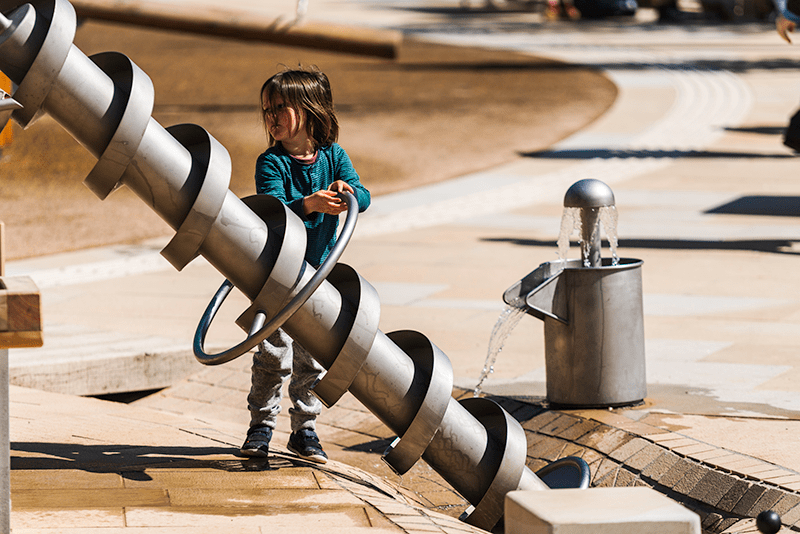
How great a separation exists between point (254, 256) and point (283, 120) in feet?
2.16

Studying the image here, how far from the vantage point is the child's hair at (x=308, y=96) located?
4078mm

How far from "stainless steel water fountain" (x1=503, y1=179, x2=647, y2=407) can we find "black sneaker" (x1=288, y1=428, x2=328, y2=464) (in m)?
1.01

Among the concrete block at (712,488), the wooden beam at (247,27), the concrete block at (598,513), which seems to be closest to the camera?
the concrete block at (598,513)

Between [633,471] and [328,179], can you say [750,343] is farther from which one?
[328,179]

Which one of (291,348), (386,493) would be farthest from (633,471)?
(291,348)

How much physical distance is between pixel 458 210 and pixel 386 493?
6.69 m

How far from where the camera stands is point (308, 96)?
161 inches

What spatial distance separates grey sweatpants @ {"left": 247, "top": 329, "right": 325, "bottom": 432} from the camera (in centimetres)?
428

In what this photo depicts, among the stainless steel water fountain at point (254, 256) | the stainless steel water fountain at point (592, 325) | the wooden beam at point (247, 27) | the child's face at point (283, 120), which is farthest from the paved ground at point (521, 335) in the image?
the wooden beam at point (247, 27)

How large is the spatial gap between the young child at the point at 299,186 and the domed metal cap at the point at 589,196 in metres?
1.08

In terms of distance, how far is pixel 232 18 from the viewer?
7.86 m

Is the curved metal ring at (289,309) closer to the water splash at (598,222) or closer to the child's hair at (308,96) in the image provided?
the child's hair at (308,96)

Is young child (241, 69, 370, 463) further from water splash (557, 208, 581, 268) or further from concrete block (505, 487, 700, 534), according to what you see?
concrete block (505, 487, 700, 534)

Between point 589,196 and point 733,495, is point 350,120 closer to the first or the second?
point 589,196
